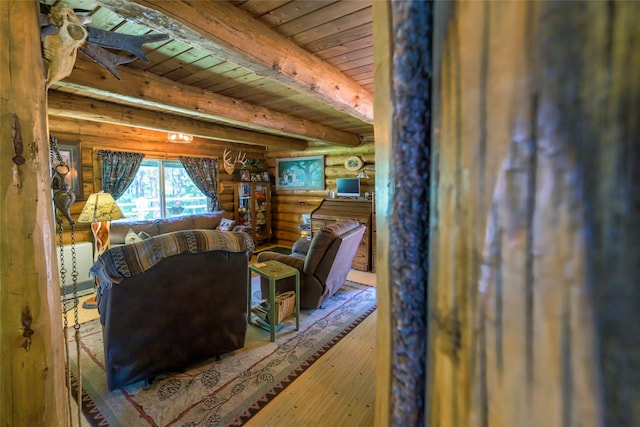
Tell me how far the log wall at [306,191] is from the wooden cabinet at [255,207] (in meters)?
0.31

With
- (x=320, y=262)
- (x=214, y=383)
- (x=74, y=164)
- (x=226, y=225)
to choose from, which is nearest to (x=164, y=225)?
(x=226, y=225)

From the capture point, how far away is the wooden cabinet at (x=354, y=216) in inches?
191

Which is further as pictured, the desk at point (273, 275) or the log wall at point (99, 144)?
the log wall at point (99, 144)

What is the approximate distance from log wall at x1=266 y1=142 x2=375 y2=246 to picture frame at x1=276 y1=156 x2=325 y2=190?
0.31 ft

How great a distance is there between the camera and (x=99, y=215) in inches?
128

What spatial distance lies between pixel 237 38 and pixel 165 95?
1.40 metres

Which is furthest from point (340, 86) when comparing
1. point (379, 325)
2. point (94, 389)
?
point (94, 389)

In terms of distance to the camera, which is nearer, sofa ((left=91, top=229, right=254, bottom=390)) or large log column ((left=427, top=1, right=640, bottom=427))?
large log column ((left=427, top=1, right=640, bottom=427))

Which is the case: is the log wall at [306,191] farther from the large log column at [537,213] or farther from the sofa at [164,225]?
the large log column at [537,213]

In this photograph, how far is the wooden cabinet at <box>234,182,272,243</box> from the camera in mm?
6285

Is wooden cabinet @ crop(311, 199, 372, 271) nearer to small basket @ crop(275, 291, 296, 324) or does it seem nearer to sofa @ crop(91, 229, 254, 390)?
small basket @ crop(275, 291, 296, 324)

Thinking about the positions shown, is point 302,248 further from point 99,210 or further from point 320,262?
point 99,210

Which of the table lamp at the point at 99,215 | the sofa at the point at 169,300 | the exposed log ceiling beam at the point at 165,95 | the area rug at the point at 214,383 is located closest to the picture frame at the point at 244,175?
the exposed log ceiling beam at the point at 165,95

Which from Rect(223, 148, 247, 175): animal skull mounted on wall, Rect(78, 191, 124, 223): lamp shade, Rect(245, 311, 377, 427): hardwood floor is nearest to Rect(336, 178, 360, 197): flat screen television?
Rect(223, 148, 247, 175): animal skull mounted on wall
